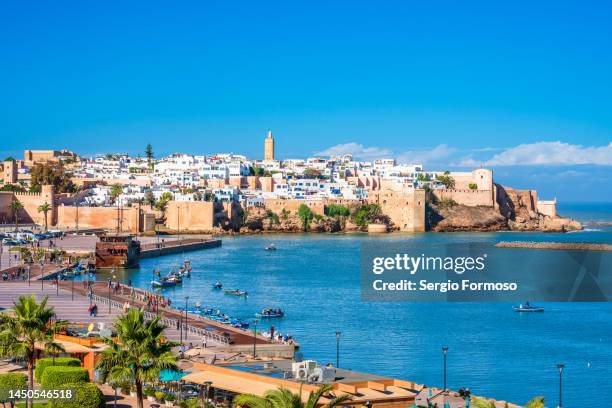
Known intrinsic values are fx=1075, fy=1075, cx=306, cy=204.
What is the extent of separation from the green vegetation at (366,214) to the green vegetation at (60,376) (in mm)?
61451

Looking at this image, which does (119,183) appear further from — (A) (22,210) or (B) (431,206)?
(B) (431,206)

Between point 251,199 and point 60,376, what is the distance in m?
61.3

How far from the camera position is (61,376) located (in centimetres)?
1544

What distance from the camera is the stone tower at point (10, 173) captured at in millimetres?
82750

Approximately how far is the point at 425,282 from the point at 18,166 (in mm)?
53990

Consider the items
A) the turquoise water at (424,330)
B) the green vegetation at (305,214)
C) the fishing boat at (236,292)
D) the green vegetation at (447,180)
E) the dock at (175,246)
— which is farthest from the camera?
the green vegetation at (447,180)

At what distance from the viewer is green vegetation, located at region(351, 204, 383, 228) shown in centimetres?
7681

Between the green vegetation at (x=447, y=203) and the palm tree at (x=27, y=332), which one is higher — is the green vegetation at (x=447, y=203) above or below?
above

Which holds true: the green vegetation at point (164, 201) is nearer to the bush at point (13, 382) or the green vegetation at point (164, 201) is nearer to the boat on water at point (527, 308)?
the boat on water at point (527, 308)

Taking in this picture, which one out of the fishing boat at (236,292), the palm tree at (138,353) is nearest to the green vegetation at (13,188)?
the fishing boat at (236,292)

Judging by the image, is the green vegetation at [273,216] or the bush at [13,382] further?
the green vegetation at [273,216]

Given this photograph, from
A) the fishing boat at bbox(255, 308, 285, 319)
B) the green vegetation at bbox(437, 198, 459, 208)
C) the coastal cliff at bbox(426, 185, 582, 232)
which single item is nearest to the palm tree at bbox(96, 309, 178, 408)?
the fishing boat at bbox(255, 308, 285, 319)

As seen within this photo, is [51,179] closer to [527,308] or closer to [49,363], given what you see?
[527,308]

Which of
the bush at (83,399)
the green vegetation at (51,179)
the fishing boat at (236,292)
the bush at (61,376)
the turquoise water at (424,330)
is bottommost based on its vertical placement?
A: the turquoise water at (424,330)
